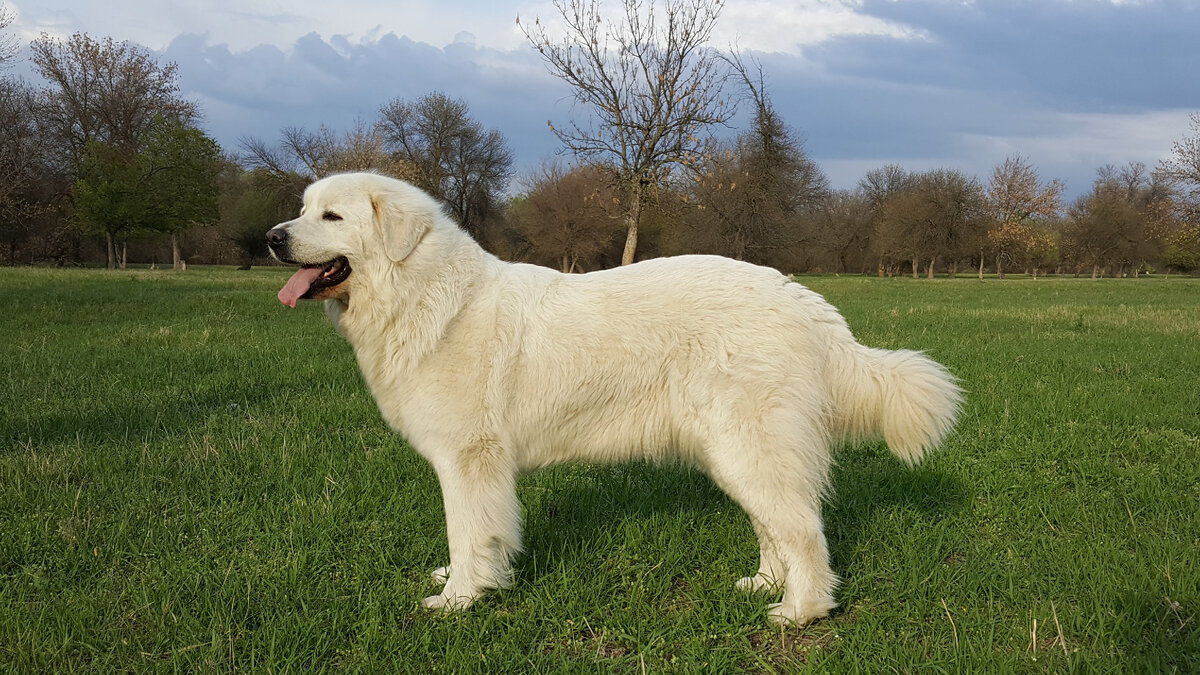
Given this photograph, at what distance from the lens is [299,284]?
3244 mm

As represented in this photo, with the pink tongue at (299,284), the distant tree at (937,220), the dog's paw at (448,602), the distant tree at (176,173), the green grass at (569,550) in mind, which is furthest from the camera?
the distant tree at (937,220)

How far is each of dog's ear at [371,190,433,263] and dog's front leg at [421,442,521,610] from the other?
3.21 feet

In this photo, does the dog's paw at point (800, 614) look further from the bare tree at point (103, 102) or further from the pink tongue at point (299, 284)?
the bare tree at point (103, 102)

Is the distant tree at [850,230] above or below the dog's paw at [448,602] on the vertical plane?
above

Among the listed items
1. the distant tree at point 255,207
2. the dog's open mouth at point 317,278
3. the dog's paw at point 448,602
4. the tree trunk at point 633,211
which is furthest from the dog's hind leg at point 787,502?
the distant tree at point 255,207

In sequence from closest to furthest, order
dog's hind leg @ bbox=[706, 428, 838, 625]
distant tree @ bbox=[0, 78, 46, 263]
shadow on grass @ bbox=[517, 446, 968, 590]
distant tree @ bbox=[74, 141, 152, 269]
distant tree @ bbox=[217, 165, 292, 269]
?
dog's hind leg @ bbox=[706, 428, 838, 625], shadow on grass @ bbox=[517, 446, 968, 590], distant tree @ bbox=[0, 78, 46, 263], distant tree @ bbox=[74, 141, 152, 269], distant tree @ bbox=[217, 165, 292, 269]

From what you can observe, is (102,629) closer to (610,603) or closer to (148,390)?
(610,603)

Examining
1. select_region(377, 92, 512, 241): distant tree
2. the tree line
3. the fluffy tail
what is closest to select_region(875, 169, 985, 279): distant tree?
the tree line

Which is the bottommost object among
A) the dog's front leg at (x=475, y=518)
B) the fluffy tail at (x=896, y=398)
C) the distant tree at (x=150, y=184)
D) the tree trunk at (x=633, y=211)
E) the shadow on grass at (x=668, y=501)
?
the shadow on grass at (x=668, y=501)

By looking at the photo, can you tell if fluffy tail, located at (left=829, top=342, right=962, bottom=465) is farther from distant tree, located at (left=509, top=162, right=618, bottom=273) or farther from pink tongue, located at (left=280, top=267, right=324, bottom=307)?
distant tree, located at (left=509, top=162, right=618, bottom=273)

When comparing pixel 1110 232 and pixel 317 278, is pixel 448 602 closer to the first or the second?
pixel 317 278

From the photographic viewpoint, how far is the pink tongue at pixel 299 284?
10.5ft

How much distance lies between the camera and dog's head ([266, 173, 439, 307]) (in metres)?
3.22

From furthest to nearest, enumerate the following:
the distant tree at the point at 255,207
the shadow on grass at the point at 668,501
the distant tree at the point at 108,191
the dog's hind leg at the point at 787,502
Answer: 1. the distant tree at the point at 255,207
2. the distant tree at the point at 108,191
3. the shadow on grass at the point at 668,501
4. the dog's hind leg at the point at 787,502
